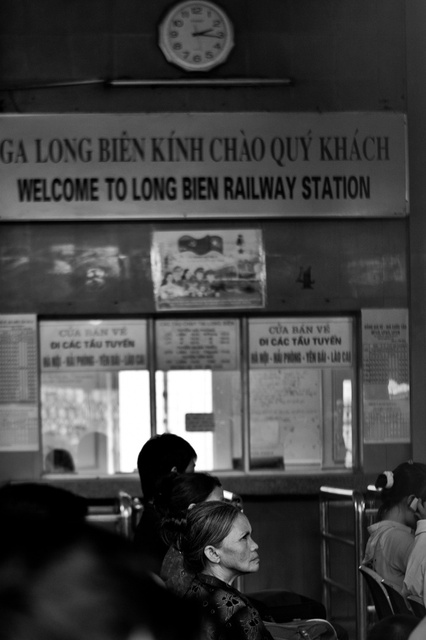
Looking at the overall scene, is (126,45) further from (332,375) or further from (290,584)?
(290,584)

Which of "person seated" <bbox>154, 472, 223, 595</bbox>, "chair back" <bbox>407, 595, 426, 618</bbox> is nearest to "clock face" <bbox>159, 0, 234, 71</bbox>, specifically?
"person seated" <bbox>154, 472, 223, 595</bbox>

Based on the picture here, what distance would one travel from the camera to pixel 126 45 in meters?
7.20

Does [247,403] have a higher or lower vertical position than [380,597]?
higher

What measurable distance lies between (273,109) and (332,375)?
1.85 meters

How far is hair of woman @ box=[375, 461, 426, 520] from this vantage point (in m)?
4.82

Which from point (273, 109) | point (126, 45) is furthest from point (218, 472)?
point (126, 45)

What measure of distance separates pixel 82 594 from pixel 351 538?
21.3ft

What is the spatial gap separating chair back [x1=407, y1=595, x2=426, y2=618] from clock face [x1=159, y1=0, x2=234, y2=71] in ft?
14.4

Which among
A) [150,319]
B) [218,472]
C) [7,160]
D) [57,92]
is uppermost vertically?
[57,92]

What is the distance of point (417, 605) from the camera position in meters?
3.73

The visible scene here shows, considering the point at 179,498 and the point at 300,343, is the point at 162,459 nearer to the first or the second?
the point at 179,498

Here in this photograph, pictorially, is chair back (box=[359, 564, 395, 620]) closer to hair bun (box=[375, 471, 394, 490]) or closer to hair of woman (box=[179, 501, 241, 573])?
hair of woman (box=[179, 501, 241, 573])

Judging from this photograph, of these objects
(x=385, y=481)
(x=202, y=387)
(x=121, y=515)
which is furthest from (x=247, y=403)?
(x=385, y=481)

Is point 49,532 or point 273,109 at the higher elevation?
point 273,109
